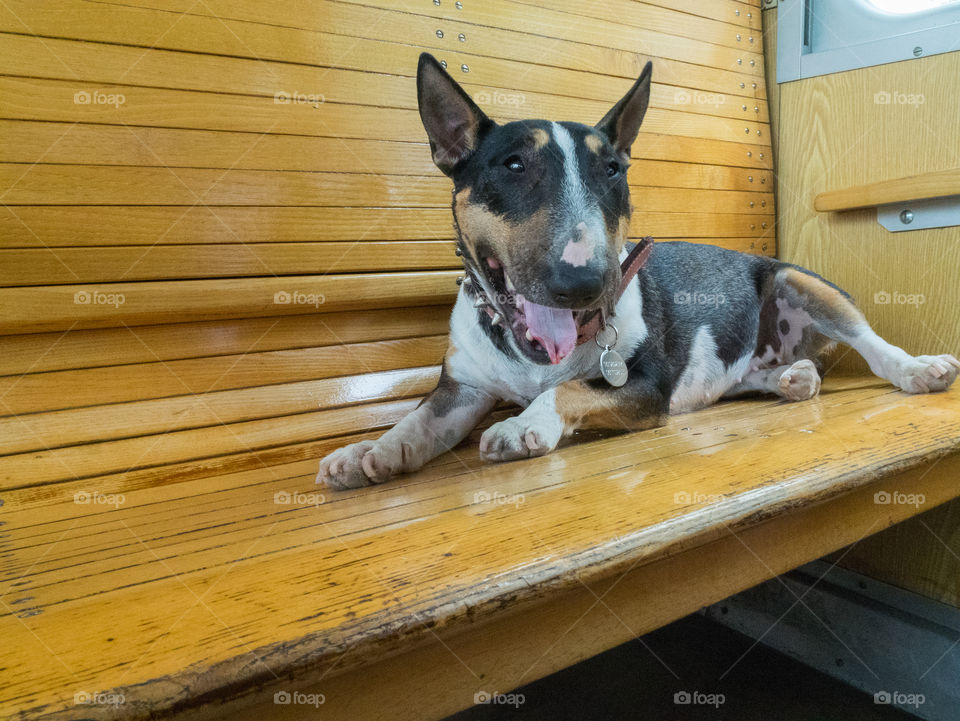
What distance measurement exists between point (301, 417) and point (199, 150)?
2.20 feet

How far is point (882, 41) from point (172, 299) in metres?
2.41

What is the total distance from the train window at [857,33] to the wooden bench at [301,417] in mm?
537

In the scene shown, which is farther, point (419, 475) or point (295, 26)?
point (295, 26)

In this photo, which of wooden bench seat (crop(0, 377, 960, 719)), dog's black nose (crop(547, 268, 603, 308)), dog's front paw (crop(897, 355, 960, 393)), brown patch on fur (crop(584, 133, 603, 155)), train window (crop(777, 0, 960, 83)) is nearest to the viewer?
wooden bench seat (crop(0, 377, 960, 719))

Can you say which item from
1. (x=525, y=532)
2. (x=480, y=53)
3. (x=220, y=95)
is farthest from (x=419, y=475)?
(x=480, y=53)

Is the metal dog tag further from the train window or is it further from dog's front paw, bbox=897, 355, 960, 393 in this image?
the train window

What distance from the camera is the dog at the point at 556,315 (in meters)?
1.30

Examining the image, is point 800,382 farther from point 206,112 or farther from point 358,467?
point 206,112

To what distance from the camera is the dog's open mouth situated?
1.42m

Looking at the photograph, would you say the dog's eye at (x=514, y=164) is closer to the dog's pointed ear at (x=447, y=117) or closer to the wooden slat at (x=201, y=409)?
the dog's pointed ear at (x=447, y=117)

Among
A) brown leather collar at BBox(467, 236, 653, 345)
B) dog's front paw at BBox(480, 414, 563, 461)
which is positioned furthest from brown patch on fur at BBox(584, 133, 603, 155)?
dog's front paw at BBox(480, 414, 563, 461)

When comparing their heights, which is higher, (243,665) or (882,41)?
(882,41)

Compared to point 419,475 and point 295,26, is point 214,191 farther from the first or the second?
point 419,475

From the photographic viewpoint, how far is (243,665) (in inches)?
23.9
